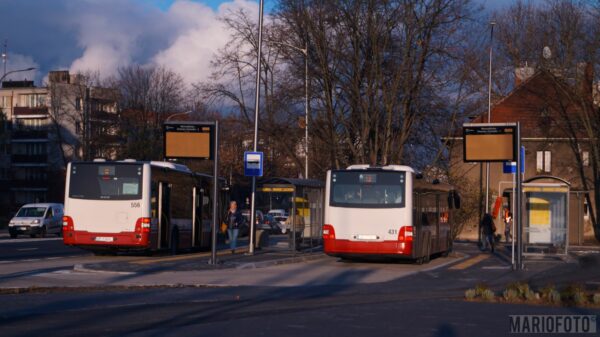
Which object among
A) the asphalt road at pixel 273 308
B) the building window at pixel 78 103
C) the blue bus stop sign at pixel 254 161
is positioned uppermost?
the building window at pixel 78 103

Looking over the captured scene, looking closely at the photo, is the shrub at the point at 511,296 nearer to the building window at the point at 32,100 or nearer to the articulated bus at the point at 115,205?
the articulated bus at the point at 115,205

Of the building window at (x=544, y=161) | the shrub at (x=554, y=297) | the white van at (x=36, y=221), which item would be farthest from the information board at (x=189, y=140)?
the building window at (x=544, y=161)

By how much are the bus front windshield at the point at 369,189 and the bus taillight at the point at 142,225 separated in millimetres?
5444

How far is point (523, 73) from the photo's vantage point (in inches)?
2185

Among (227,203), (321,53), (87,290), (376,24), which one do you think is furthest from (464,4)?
(87,290)

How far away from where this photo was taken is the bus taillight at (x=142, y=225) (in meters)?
26.3

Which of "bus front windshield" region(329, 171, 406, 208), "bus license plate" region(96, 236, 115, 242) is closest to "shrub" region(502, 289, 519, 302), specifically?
"bus front windshield" region(329, 171, 406, 208)

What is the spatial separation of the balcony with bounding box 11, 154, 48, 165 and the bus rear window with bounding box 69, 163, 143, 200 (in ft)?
240

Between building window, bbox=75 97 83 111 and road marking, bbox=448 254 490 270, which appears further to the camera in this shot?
building window, bbox=75 97 83 111

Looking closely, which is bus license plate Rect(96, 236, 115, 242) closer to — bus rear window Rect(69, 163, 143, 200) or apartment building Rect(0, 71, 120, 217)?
Result: bus rear window Rect(69, 163, 143, 200)

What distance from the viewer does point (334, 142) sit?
131 ft

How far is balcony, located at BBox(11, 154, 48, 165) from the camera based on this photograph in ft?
319

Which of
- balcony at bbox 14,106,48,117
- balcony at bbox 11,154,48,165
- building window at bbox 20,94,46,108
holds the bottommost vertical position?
balcony at bbox 11,154,48,165

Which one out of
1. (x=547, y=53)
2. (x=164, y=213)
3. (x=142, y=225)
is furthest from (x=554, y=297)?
(x=547, y=53)
